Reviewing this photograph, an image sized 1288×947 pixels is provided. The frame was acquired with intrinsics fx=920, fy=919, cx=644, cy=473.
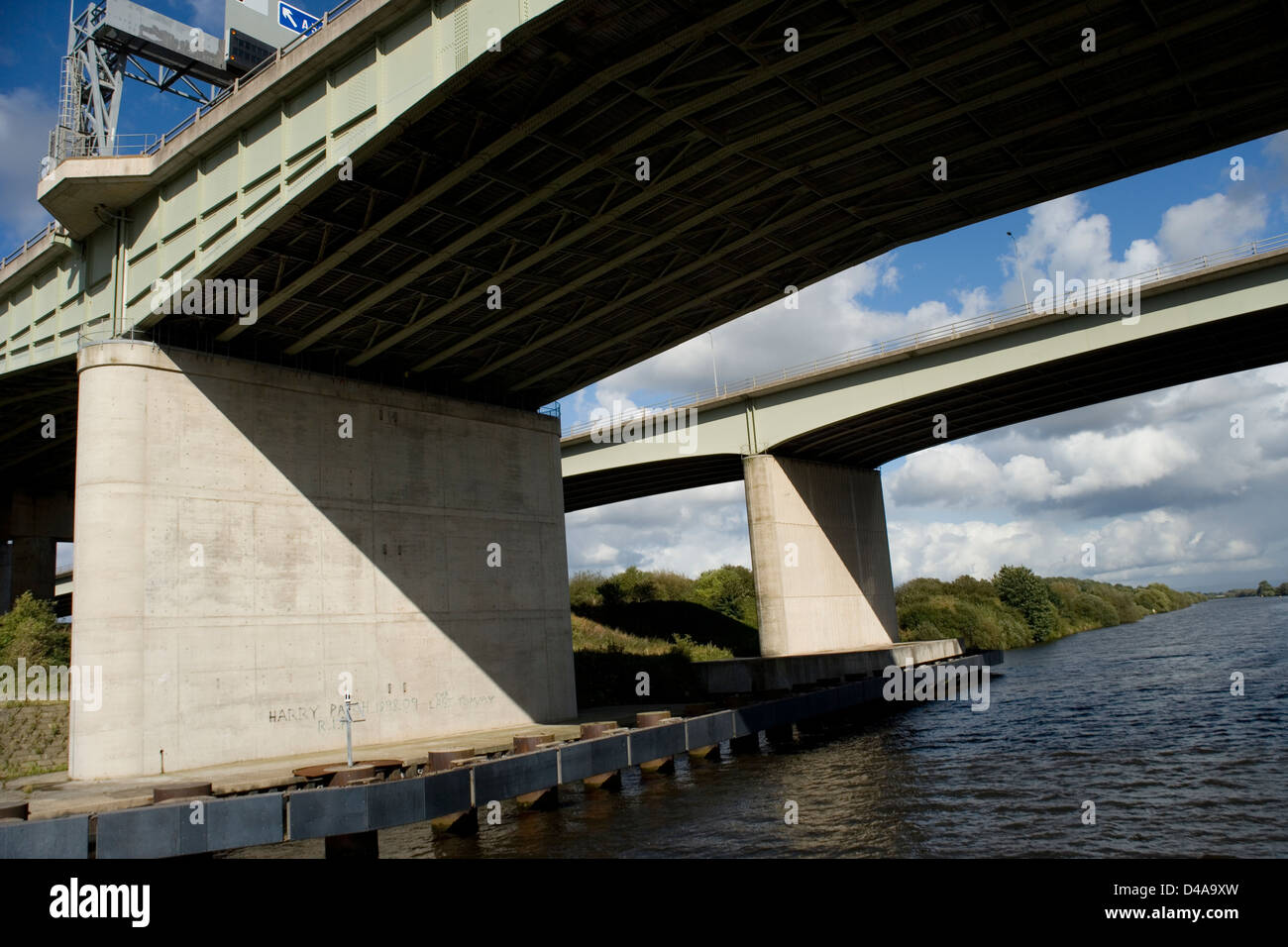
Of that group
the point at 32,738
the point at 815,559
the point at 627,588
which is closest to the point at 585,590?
the point at 627,588

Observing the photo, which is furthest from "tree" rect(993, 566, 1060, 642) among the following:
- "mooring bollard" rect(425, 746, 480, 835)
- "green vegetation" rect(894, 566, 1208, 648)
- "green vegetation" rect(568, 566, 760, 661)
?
"mooring bollard" rect(425, 746, 480, 835)

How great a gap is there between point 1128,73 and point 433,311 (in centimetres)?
1919

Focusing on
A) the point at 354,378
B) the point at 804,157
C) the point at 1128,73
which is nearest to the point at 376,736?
the point at 354,378

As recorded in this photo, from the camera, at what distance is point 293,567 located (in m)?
26.5

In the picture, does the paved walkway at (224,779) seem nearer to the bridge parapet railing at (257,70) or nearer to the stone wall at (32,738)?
the stone wall at (32,738)

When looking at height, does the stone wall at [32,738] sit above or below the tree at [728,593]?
below

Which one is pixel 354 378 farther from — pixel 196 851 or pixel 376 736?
pixel 196 851

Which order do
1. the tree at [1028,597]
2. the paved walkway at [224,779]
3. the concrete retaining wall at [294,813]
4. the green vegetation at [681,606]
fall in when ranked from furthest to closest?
the tree at [1028,597], the green vegetation at [681,606], the paved walkway at [224,779], the concrete retaining wall at [294,813]

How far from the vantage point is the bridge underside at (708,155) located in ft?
59.2

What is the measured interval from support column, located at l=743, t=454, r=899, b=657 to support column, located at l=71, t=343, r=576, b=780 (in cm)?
1581

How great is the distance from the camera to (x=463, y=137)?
20.4 metres

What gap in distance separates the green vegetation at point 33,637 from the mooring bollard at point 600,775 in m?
22.5

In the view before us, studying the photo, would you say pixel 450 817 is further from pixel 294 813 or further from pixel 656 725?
pixel 656 725

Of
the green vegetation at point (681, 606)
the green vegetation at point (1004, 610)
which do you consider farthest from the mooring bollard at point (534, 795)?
the green vegetation at point (1004, 610)
